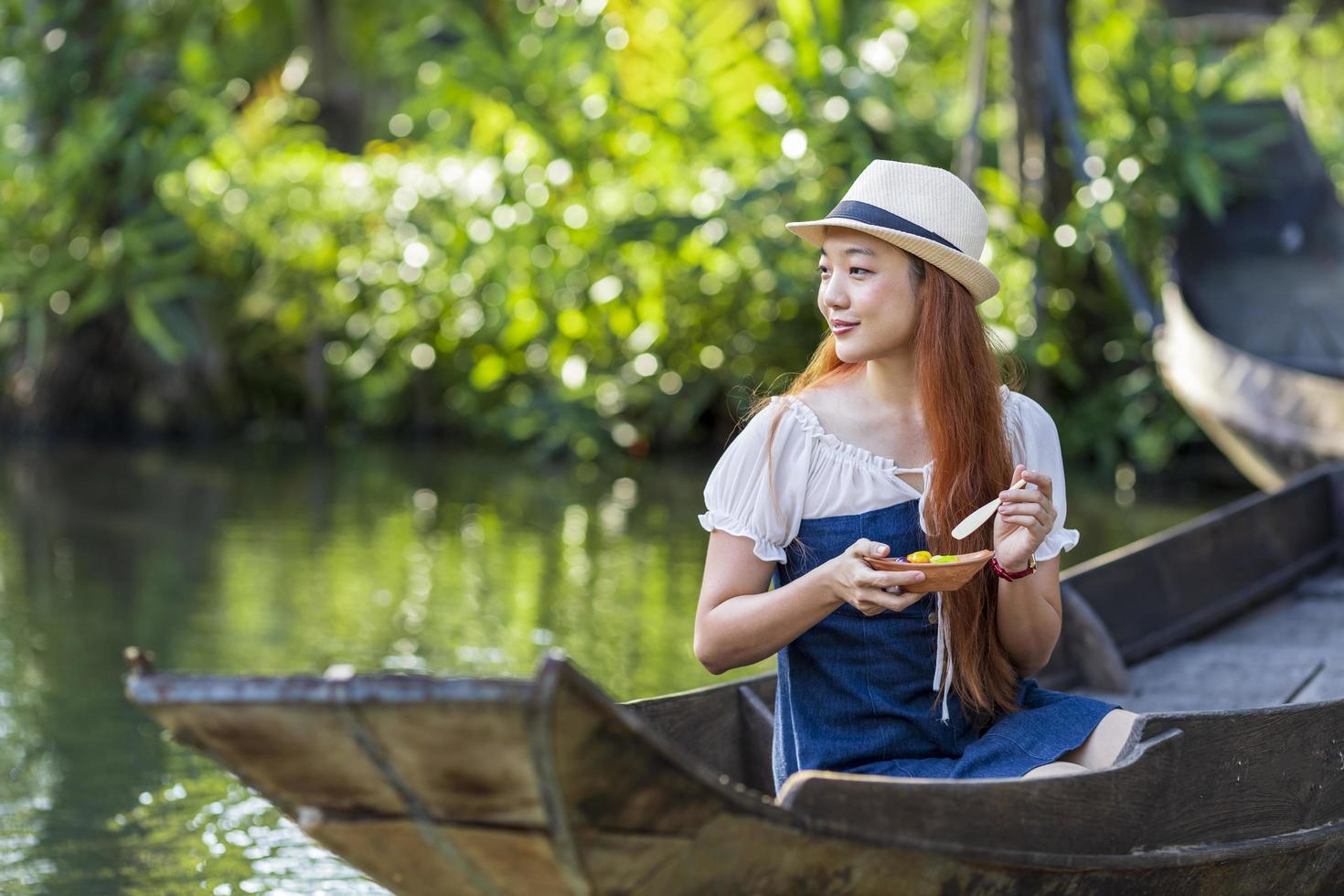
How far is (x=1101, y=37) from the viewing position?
12.4m

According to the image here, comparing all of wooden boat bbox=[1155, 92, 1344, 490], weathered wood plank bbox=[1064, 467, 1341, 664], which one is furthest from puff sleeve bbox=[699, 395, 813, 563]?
wooden boat bbox=[1155, 92, 1344, 490]

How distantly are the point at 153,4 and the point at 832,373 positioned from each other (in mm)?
11623

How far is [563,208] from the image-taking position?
36.7ft

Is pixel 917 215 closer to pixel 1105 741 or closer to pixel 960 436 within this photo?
pixel 960 436

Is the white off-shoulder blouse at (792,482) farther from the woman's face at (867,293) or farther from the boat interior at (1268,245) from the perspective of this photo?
the boat interior at (1268,245)

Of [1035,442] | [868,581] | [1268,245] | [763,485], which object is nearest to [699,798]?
[868,581]

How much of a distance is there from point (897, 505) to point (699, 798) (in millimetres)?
701

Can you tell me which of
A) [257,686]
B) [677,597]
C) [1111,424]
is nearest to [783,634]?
[257,686]

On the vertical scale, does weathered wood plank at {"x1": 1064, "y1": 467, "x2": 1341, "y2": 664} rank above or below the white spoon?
below

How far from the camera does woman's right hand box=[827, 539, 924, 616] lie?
2402 millimetres

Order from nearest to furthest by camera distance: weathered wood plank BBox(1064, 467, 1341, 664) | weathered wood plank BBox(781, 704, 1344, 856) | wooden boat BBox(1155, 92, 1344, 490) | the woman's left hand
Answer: weathered wood plank BBox(781, 704, 1344, 856)
the woman's left hand
weathered wood plank BBox(1064, 467, 1341, 664)
wooden boat BBox(1155, 92, 1344, 490)

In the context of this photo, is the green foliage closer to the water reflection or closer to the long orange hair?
the water reflection

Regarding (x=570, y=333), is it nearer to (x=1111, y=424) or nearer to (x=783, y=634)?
(x=1111, y=424)

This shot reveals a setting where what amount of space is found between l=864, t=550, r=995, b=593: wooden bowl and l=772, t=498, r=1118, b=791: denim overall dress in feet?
0.78
